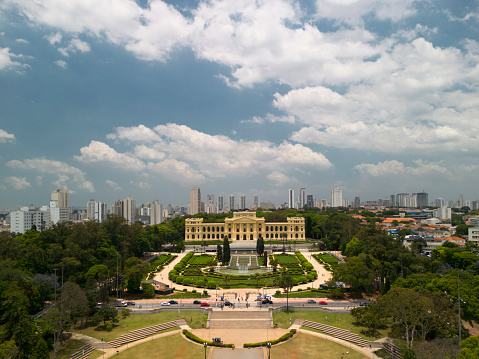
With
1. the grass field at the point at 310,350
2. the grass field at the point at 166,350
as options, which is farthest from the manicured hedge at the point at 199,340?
the grass field at the point at 310,350

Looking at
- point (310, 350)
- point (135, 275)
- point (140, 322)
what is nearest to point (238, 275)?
point (135, 275)

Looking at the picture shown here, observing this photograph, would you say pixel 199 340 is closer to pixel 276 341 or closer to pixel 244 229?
pixel 276 341

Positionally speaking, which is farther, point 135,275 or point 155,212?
point 155,212

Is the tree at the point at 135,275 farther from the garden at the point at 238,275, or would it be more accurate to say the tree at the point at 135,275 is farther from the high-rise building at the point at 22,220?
the high-rise building at the point at 22,220

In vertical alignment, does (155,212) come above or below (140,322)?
above

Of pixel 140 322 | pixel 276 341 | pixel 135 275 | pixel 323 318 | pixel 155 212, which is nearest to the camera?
pixel 276 341

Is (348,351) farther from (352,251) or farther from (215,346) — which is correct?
(352,251)
